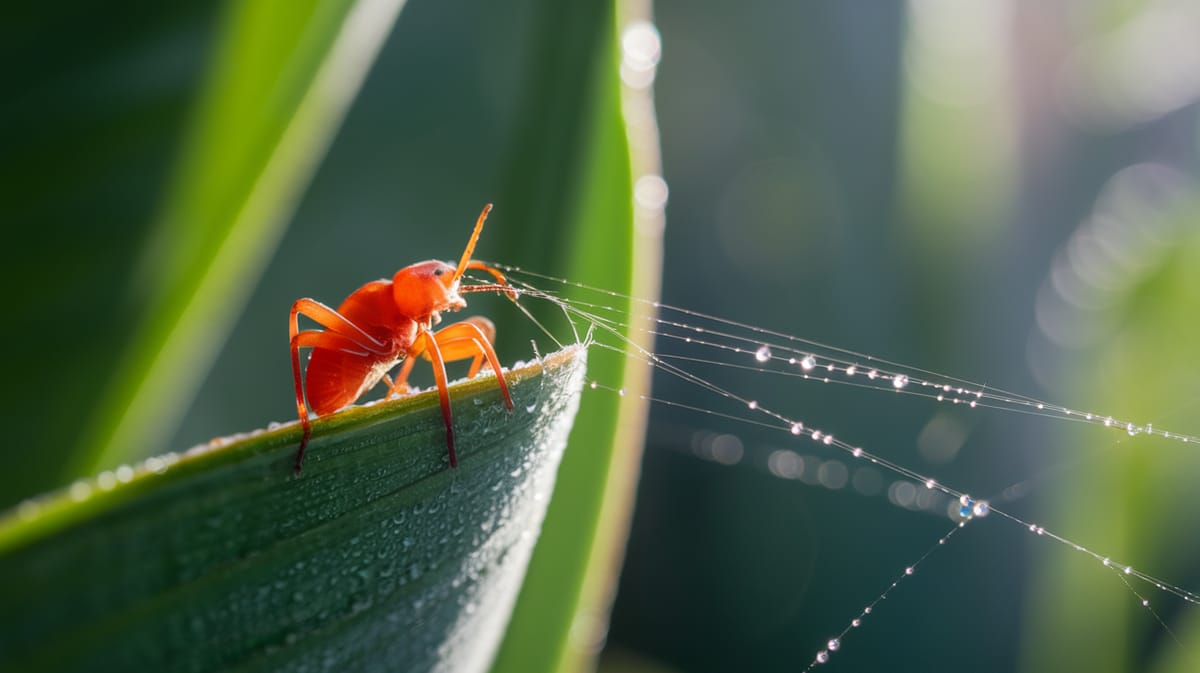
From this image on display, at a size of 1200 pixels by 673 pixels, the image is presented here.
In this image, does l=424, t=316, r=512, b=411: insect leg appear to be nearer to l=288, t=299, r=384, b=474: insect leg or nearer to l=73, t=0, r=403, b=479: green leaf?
l=288, t=299, r=384, b=474: insect leg

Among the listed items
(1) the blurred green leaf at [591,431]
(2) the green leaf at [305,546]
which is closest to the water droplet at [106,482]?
(2) the green leaf at [305,546]

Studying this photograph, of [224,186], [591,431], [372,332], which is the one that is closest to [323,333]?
[372,332]

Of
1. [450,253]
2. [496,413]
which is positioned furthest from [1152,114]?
[496,413]

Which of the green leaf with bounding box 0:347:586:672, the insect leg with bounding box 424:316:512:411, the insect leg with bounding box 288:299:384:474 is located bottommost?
the green leaf with bounding box 0:347:586:672

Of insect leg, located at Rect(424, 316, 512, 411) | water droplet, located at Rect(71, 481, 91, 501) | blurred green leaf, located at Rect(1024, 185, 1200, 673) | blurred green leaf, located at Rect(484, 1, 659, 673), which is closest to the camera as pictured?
water droplet, located at Rect(71, 481, 91, 501)

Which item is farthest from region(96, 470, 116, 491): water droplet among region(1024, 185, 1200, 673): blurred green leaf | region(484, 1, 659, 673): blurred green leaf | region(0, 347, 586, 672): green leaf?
region(1024, 185, 1200, 673): blurred green leaf

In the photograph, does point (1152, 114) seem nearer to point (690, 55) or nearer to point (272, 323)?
point (690, 55)

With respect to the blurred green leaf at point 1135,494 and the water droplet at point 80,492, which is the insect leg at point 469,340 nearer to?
the water droplet at point 80,492
